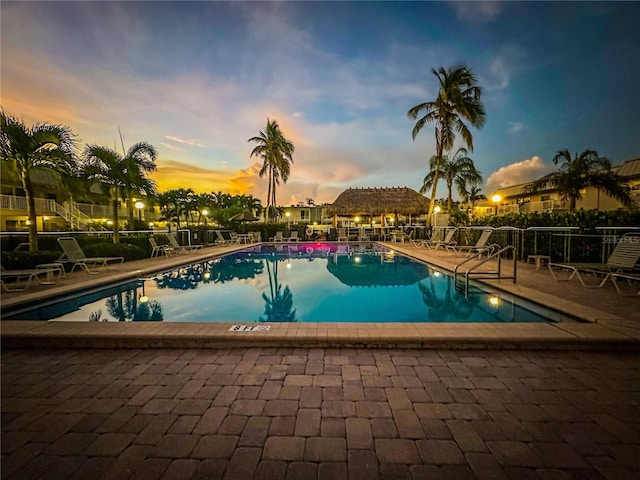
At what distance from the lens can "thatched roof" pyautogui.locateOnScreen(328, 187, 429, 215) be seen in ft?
75.8

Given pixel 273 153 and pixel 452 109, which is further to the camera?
pixel 273 153

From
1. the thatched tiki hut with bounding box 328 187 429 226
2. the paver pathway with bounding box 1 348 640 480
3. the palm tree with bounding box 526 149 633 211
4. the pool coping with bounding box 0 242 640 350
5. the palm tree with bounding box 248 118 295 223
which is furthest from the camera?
the thatched tiki hut with bounding box 328 187 429 226

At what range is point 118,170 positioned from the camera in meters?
10.9

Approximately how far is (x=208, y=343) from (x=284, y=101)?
16707 millimetres

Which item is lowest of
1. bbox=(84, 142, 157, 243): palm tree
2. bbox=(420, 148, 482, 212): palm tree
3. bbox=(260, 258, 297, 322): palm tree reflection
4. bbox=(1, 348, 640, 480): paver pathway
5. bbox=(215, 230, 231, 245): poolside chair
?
bbox=(260, 258, 297, 322): palm tree reflection

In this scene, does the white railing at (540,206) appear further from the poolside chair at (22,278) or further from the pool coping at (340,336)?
the poolside chair at (22,278)

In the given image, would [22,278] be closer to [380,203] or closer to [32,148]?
[32,148]

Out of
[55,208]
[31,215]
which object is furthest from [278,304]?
→ [55,208]

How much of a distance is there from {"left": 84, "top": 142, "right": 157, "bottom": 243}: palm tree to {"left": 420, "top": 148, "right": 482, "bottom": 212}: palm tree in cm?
1830

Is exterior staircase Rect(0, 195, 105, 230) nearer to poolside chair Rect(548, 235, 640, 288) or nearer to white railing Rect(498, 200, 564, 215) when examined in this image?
poolside chair Rect(548, 235, 640, 288)

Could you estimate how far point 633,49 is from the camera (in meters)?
12.0

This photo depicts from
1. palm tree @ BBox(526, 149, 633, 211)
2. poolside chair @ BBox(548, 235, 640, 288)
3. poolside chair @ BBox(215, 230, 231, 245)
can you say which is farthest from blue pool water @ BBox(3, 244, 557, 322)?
palm tree @ BBox(526, 149, 633, 211)

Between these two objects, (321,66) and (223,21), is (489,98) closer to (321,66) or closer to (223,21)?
(321,66)

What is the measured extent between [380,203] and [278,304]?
19.7m
